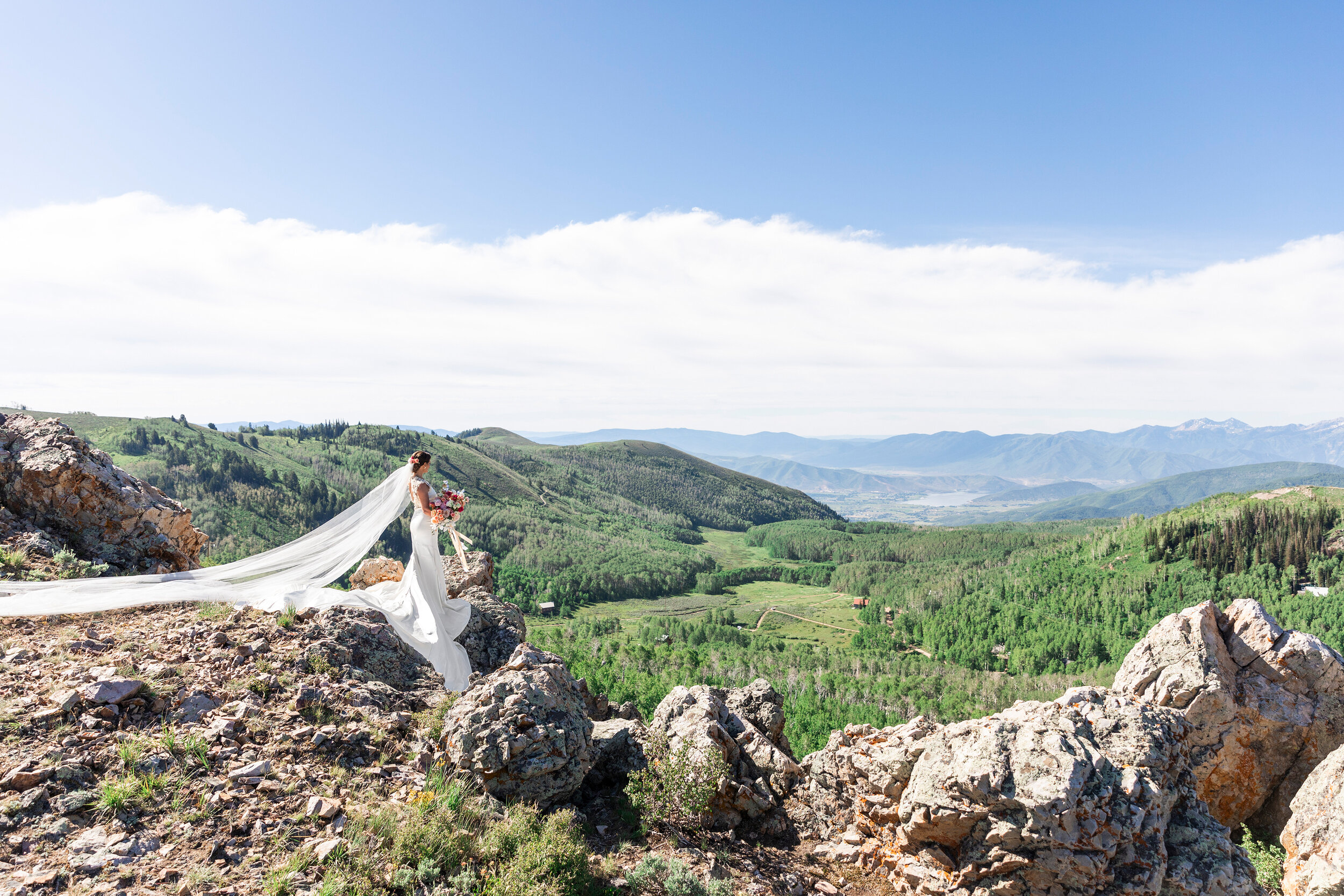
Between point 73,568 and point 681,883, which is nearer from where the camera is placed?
point 681,883

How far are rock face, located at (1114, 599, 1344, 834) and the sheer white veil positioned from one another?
25.3m

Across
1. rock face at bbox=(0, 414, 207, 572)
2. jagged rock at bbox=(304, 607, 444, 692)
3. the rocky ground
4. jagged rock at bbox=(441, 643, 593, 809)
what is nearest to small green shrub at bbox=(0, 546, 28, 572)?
rock face at bbox=(0, 414, 207, 572)

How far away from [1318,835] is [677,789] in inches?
681

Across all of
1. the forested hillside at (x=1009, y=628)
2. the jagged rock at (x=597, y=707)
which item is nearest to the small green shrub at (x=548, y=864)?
the jagged rock at (x=597, y=707)

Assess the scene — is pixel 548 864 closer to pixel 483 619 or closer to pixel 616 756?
pixel 616 756

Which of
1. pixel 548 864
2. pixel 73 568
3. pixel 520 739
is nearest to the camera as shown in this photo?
pixel 548 864

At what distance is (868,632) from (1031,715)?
563ft

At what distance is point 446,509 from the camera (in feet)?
56.9

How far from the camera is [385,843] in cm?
898

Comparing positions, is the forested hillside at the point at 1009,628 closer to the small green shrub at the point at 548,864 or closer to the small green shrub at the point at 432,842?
the small green shrub at the point at 548,864

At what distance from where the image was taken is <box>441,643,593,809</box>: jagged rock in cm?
1109

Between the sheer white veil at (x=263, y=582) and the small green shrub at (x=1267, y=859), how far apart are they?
2634 centimetres

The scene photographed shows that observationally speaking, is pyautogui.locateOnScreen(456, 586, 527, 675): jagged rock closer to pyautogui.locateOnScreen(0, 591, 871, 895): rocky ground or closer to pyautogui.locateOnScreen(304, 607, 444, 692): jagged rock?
pyautogui.locateOnScreen(304, 607, 444, 692): jagged rock

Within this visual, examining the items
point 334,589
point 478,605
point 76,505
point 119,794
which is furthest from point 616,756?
point 76,505
